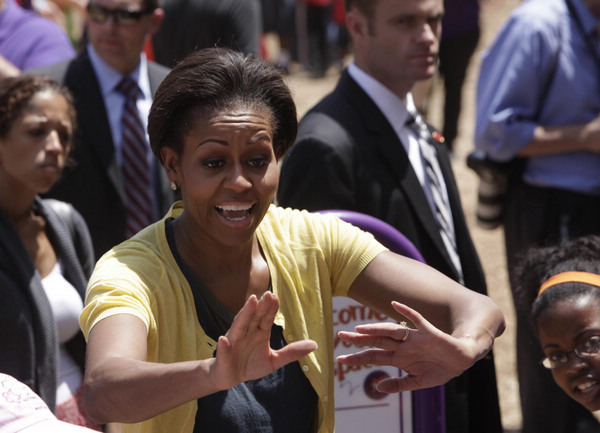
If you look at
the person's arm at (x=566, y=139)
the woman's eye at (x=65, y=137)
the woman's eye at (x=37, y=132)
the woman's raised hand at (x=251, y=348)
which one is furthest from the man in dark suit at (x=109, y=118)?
the woman's raised hand at (x=251, y=348)

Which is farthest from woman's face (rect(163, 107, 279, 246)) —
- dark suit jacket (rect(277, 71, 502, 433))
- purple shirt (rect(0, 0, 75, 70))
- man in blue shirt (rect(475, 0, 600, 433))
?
purple shirt (rect(0, 0, 75, 70))

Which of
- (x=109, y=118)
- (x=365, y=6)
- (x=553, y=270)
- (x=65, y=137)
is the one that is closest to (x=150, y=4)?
(x=109, y=118)

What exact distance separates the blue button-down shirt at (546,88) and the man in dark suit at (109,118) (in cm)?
141

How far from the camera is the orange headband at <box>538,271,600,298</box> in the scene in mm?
3207

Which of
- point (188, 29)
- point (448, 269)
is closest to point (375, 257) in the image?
point (448, 269)

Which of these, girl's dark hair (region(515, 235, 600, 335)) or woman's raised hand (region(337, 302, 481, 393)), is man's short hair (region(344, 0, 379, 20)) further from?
woman's raised hand (region(337, 302, 481, 393))

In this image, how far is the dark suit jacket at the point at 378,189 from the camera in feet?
10.6

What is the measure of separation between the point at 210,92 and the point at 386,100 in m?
1.40

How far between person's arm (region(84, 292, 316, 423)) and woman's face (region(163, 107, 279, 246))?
379mm

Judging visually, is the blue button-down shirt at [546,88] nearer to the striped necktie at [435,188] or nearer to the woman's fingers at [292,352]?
the striped necktie at [435,188]

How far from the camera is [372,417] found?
288 cm

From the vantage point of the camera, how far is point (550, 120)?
4.23m

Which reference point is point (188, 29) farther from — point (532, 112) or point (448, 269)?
point (448, 269)

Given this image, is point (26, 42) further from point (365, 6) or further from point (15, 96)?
point (365, 6)
